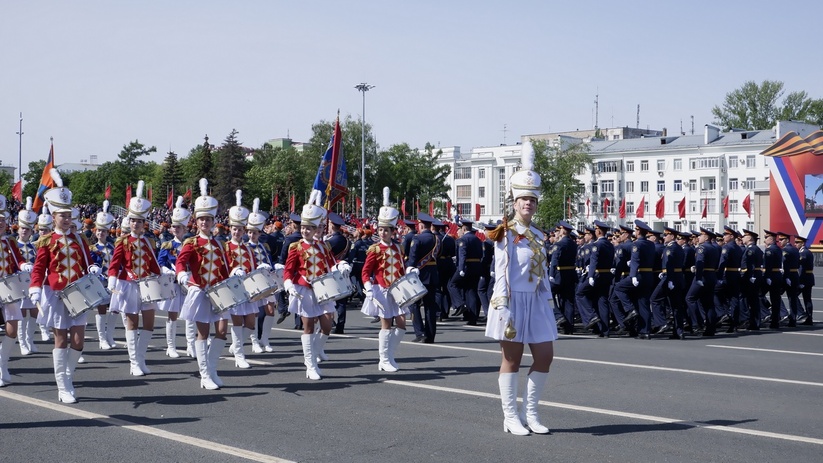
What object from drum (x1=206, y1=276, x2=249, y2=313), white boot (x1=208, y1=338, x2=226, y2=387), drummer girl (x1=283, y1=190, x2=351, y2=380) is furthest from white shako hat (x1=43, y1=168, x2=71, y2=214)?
drummer girl (x1=283, y1=190, x2=351, y2=380)

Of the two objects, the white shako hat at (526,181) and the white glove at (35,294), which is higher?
the white shako hat at (526,181)

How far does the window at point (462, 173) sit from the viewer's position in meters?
116

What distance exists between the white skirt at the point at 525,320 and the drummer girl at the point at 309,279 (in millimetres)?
3694

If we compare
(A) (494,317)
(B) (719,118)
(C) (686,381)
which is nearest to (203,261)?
(A) (494,317)

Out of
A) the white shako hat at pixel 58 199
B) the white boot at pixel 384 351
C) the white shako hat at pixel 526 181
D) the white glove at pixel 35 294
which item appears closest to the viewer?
the white shako hat at pixel 526 181

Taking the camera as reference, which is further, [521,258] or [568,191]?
[568,191]

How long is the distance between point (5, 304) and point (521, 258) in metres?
6.29

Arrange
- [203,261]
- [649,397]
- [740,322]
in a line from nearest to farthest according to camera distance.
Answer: [649,397] < [203,261] < [740,322]

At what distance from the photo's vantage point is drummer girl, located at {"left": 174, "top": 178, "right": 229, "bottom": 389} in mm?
10188

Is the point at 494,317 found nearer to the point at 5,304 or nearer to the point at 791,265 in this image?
the point at 5,304

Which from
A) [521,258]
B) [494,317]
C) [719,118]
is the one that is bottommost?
[494,317]

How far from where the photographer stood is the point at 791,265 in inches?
780

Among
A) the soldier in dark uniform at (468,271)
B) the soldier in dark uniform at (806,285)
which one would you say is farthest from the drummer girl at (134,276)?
the soldier in dark uniform at (806,285)

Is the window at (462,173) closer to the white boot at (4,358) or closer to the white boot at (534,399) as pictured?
the white boot at (4,358)
